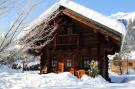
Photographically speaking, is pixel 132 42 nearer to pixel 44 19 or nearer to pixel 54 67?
pixel 54 67

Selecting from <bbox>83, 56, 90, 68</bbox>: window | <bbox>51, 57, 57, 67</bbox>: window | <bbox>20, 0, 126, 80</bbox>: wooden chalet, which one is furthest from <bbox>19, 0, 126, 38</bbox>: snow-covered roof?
<bbox>51, 57, 57, 67</bbox>: window

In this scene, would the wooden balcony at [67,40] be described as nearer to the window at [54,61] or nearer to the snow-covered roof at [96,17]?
the window at [54,61]

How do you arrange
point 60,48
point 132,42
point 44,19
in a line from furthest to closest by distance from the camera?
point 132,42
point 60,48
point 44,19

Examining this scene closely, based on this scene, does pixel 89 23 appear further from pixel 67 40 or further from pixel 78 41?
pixel 67 40

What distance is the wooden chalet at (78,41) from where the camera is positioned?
2143 centimetres

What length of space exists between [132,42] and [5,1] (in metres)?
90.1

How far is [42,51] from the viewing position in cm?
2416

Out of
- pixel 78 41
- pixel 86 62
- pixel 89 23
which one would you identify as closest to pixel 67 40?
pixel 78 41

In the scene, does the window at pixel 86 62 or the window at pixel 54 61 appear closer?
the window at pixel 86 62

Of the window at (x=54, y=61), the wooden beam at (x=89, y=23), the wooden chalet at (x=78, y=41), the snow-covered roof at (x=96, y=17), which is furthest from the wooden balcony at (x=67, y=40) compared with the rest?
the snow-covered roof at (x=96, y=17)

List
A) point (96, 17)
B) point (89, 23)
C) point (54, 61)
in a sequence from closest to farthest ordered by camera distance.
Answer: point (96, 17), point (89, 23), point (54, 61)

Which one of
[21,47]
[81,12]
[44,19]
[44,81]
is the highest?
[81,12]

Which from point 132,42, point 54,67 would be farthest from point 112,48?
point 132,42

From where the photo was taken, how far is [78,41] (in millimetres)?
22328
